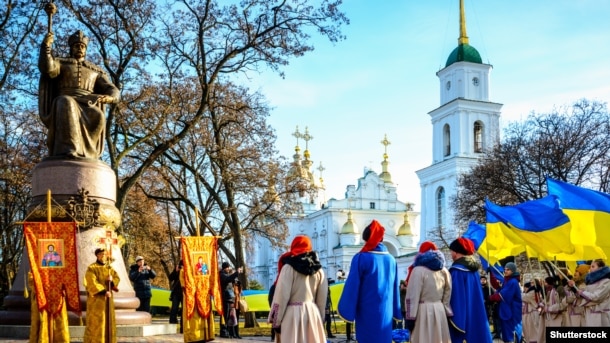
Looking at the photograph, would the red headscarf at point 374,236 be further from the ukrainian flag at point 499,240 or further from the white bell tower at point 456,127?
the white bell tower at point 456,127

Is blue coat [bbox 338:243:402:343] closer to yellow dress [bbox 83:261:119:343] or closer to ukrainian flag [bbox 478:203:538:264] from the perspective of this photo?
yellow dress [bbox 83:261:119:343]

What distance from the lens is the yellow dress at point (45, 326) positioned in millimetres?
10231

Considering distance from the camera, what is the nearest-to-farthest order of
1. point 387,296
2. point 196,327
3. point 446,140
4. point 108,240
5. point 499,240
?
point 387,296 < point 108,240 < point 196,327 < point 499,240 < point 446,140

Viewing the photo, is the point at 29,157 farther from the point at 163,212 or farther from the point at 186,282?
the point at 186,282

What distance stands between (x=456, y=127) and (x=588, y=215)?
178ft

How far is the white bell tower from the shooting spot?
64312 mm

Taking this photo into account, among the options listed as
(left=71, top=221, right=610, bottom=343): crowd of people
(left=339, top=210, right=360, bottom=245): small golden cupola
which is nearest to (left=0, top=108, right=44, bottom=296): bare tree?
(left=71, top=221, right=610, bottom=343): crowd of people

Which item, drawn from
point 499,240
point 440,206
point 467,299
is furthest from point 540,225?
point 440,206

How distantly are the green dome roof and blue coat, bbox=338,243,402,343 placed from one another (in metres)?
58.9

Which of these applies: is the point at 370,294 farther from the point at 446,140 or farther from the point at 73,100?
the point at 446,140

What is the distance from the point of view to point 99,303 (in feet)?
34.5

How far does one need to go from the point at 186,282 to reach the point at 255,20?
12.8m

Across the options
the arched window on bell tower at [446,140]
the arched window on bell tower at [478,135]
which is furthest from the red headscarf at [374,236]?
the arched window on bell tower at [446,140]

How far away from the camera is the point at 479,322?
9.85 metres
